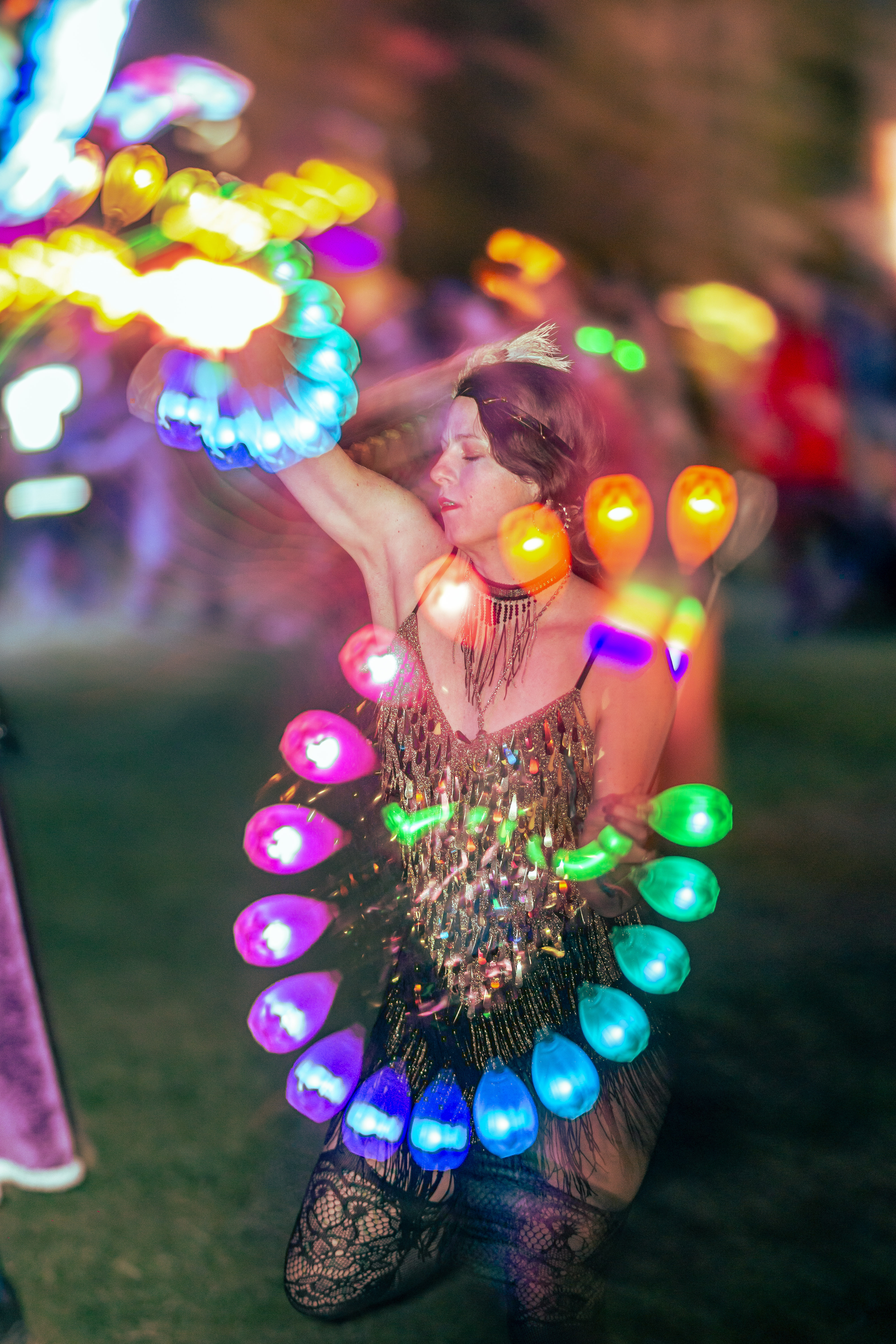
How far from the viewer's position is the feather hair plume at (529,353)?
41.6 inches

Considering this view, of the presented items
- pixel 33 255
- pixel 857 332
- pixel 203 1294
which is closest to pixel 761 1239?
pixel 203 1294

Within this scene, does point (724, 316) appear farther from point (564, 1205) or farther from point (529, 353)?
point (564, 1205)

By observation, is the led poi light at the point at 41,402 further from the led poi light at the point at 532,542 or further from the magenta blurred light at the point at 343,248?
the magenta blurred light at the point at 343,248

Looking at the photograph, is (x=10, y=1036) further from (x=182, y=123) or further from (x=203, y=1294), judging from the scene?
(x=182, y=123)

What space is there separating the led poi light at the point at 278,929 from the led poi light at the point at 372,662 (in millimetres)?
246

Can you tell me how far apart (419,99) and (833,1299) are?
13.5ft

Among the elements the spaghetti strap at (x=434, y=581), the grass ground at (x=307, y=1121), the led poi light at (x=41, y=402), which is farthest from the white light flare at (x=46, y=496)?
the spaghetti strap at (x=434, y=581)

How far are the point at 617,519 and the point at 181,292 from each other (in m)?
0.51

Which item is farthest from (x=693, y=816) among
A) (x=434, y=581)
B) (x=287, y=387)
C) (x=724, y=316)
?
(x=724, y=316)

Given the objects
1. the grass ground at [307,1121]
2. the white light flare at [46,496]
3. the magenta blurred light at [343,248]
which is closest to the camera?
the grass ground at [307,1121]

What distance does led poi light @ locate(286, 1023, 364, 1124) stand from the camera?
1.08 meters

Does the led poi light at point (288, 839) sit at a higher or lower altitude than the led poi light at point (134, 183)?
lower

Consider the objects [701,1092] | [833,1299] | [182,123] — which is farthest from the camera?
[701,1092]

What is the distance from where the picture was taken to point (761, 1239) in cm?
191
